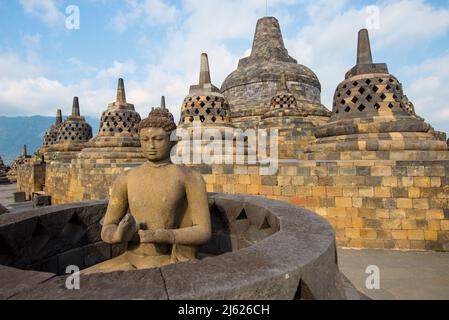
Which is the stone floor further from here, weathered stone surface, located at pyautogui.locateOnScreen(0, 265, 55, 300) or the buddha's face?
weathered stone surface, located at pyautogui.locateOnScreen(0, 265, 55, 300)

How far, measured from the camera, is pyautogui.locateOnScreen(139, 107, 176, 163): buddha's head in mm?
2174

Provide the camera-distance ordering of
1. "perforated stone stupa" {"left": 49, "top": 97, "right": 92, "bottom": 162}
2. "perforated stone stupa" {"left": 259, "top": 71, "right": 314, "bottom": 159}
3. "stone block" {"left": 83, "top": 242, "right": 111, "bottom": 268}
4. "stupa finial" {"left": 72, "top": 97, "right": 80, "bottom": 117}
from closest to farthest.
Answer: "stone block" {"left": 83, "top": 242, "right": 111, "bottom": 268}
"perforated stone stupa" {"left": 259, "top": 71, "right": 314, "bottom": 159}
"perforated stone stupa" {"left": 49, "top": 97, "right": 92, "bottom": 162}
"stupa finial" {"left": 72, "top": 97, "right": 80, "bottom": 117}

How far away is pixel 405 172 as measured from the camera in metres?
5.02

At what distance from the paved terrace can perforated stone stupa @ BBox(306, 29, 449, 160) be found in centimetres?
206

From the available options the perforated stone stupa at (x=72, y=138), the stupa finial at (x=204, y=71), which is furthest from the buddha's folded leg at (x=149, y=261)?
the perforated stone stupa at (x=72, y=138)

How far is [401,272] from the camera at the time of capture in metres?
3.94

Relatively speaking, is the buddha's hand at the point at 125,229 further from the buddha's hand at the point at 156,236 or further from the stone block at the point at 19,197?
the stone block at the point at 19,197

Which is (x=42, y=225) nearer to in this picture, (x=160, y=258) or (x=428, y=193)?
(x=160, y=258)

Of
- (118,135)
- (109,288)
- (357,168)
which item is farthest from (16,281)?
(118,135)

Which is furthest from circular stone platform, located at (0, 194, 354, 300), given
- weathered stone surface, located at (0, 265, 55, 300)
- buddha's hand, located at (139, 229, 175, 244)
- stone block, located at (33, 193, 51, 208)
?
stone block, located at (33, 193, 51, 208)

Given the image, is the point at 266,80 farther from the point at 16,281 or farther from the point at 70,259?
the point at 16,281

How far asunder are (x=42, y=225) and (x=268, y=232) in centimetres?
233

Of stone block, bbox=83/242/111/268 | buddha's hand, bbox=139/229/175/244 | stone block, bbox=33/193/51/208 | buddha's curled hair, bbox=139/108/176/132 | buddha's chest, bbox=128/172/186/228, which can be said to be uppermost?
buddha's curled hair, bbox=139/108/176/132
